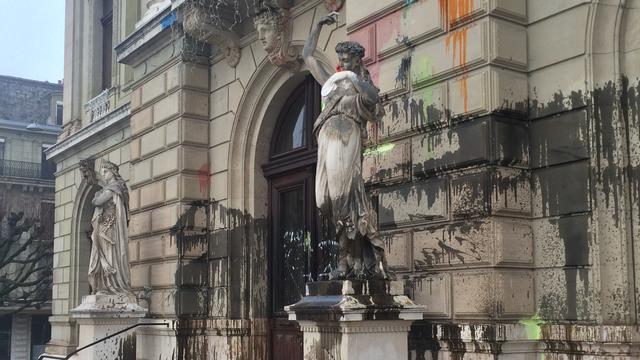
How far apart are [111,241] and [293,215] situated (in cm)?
344

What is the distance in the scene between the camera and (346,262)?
7.73 m

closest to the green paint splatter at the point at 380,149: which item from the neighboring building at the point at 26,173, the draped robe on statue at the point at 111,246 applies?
the draped robe on statue at the point at 111,246

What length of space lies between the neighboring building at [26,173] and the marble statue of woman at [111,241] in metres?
23.9

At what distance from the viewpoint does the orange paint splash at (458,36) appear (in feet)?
27.0

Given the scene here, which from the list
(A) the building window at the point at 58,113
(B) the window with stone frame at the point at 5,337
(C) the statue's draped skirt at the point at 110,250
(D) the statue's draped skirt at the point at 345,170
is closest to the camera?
(D) the statue's draped skirt at the point at 345,170

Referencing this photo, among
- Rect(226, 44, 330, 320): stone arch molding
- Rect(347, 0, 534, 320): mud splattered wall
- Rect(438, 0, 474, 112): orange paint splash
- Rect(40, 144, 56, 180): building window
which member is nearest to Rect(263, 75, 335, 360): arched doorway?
Rect(226, 44, 330, 320): stone arch molding

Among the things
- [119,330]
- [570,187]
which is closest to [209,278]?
[119,330]

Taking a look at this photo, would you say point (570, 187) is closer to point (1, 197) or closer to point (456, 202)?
point (456, 202)

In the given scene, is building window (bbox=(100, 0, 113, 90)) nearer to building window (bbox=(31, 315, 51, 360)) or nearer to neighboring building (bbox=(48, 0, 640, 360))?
neighboring building (bbox=(48, 0, 640, 360))

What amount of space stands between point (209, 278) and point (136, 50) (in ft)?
15.6

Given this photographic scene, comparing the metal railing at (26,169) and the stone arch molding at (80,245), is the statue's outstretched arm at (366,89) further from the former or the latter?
the metal railing at (26,169)

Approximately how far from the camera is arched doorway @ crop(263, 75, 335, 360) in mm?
12102

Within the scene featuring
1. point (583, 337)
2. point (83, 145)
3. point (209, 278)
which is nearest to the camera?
point (583, 337)

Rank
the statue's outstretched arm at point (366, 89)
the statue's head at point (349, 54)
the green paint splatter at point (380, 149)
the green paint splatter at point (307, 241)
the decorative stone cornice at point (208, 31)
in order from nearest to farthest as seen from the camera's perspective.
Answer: the statue's outstretched arm at point (366, 89), the statue's head at point (349, 54), the green paint splatter at point (380, 149), the green paint splatter at point (307, 241), the decorative stone cornice at point (208, 31)
